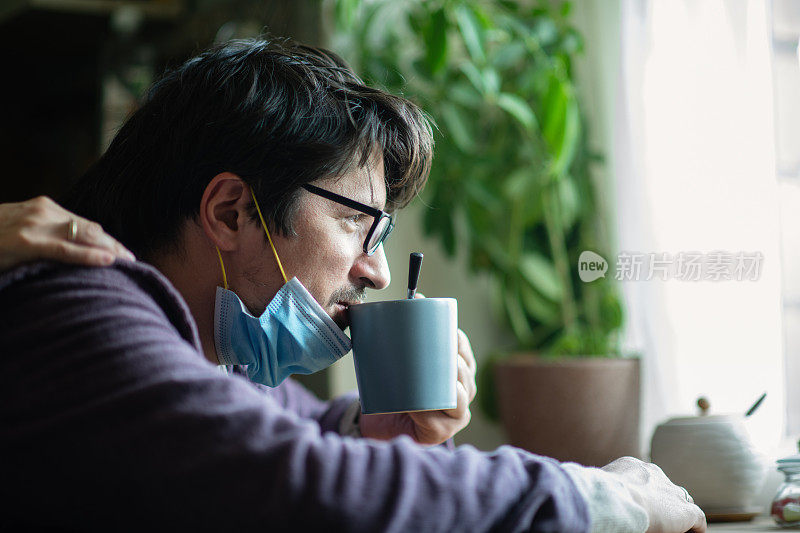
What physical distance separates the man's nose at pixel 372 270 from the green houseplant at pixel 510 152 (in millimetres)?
576

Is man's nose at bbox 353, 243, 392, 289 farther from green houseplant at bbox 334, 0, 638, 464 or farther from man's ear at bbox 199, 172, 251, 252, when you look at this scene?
green houseplant at bbox 334, 0, 638, 464

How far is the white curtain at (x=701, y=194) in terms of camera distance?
1.16 metres

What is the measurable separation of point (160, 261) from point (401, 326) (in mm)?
294

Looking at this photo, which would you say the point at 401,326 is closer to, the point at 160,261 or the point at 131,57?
the point at 160,261

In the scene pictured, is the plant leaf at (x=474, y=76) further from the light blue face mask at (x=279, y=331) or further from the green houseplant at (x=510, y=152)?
the light blue face mask at (x=279, y=331)

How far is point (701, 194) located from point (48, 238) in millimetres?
933

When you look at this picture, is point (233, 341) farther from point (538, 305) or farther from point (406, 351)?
point (538, 305)

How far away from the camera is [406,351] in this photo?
2.67ft

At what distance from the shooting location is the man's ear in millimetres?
868

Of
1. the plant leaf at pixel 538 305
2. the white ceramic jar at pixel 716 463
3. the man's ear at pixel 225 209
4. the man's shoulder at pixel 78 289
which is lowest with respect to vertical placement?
the white ceramic jar at pixel 716 463

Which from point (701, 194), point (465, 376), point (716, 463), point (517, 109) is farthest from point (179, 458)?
A: point (517, 109)

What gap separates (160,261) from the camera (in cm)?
92

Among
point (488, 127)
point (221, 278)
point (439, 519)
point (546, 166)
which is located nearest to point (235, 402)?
point (439, 519)

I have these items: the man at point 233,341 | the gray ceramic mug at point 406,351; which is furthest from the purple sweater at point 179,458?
the gray ceramic mug at point 406,351
